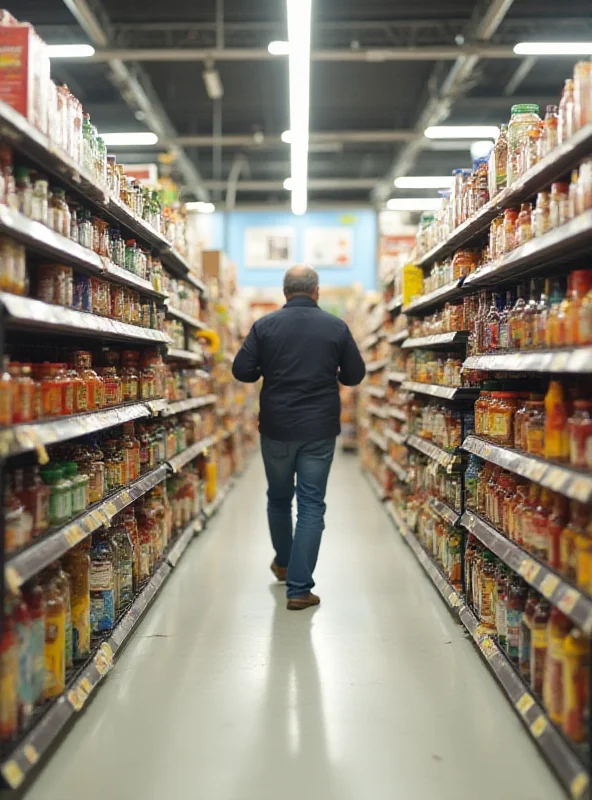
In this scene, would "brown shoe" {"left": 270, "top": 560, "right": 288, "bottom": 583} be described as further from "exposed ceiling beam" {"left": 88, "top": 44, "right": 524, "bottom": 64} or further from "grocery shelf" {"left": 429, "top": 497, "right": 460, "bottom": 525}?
"exposed ceiling beam" {"left": 88, "top": 44, "right": 524, "bottom": 64}

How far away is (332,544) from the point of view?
6133 millimetres

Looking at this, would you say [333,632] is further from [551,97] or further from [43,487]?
[551,97]

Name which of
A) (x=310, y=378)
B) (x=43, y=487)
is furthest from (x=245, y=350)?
(x=43, y=487)

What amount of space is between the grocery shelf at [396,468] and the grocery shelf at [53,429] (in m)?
3.15

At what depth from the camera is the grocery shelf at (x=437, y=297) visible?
14.2 ft

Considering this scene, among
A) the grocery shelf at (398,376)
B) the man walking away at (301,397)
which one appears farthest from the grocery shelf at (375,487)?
the man walking away at (301,397)

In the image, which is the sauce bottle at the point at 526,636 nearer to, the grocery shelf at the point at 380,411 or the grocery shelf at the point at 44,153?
the grocery shelf at the point at 44,153

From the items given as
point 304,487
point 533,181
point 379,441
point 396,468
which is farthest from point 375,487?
point 533,181

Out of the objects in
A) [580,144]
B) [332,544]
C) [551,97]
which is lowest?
[332,544]

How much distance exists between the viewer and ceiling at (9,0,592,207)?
9.20m

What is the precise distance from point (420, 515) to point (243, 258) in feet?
44.9

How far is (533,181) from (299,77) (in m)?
4.90

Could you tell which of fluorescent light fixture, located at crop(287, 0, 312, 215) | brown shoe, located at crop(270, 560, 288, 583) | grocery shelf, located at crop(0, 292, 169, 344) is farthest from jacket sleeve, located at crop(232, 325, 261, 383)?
fluorescent light fixture, located at crop(287, 0, 312, 215)

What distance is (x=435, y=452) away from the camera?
4.69 m
